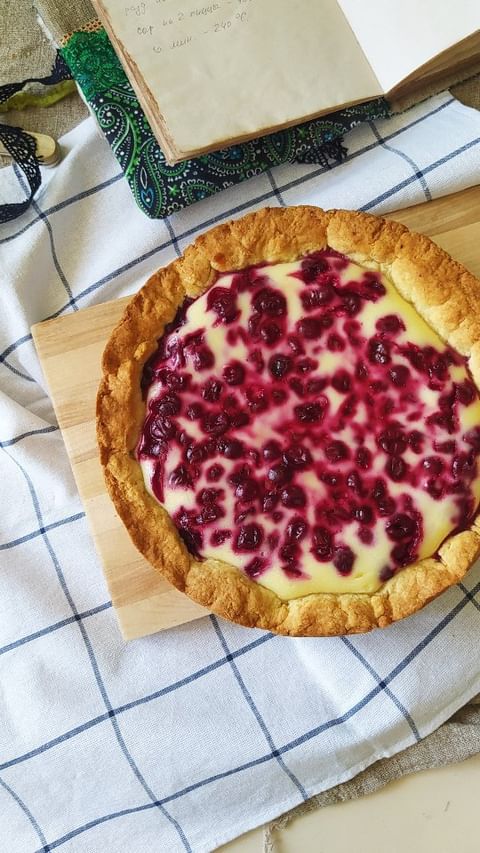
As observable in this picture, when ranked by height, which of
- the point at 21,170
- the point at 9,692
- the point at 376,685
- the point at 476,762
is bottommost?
the point at 476,762

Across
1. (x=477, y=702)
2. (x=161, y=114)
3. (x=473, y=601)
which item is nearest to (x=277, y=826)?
(x=477, y=702)

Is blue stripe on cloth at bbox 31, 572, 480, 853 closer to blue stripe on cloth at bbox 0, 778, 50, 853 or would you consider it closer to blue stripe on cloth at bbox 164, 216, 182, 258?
blue stripe on cloth at bbox 0, 778, 50, 853

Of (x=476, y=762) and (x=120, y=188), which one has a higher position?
(x=120, y=188)

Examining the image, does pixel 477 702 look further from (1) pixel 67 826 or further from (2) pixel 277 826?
(1) pixel 67 826

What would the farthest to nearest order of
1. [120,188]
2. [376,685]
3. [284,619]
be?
[120,188], [376,685], [284,619]

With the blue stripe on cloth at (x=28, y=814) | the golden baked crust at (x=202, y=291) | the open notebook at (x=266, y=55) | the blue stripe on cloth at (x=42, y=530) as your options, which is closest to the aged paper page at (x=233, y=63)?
the open notebook at (x=266, y=55)

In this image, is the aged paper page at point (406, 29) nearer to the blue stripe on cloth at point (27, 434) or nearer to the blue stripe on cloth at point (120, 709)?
the blue stripe on cloth at point (27, 434)
